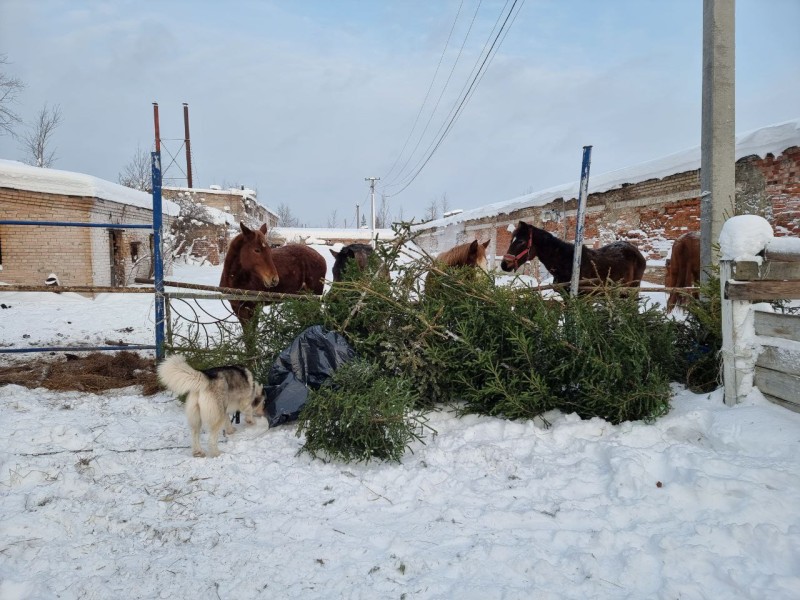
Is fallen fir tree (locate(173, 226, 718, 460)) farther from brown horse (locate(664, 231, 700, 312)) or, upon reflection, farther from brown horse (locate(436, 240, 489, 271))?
brown horse (locate(664, 231, 700, 312))

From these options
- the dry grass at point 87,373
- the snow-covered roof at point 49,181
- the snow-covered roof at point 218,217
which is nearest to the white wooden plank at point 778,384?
the dry grass at point 87,373

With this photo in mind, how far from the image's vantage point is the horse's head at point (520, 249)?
→ 275 inches

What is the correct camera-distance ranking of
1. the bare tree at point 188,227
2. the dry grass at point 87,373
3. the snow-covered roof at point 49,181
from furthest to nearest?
1. the bare tree at point 188,227
2. the snow-covered roof at point 49,181
3. the dry grass at point 87,373

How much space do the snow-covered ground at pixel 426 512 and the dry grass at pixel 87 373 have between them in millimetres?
972

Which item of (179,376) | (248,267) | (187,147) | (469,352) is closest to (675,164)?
(469,352)

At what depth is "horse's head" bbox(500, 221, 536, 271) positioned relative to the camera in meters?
6.99

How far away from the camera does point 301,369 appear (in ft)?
13.1

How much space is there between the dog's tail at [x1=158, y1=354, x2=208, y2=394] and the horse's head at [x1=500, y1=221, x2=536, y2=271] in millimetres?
4697

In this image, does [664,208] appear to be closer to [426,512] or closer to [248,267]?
[248,267]

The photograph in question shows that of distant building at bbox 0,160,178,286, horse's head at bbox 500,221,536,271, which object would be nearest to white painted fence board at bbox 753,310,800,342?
horse's head at bbox 500,221,536,271

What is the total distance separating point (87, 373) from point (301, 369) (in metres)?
2.91

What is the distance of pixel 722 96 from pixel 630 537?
450 centimetres

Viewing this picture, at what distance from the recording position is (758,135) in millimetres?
8477

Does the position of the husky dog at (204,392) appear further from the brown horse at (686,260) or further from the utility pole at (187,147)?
the utility pole at (187,147)
